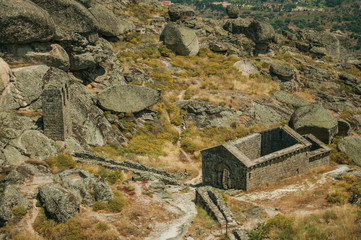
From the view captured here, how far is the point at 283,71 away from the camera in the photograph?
Result: 50594mm

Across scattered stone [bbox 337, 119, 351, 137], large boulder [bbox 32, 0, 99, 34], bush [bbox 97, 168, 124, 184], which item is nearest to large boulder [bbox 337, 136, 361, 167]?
scattered stone [bbox 337, 119, 351, 137]

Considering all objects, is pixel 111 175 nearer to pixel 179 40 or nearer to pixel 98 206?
pixel 98 206

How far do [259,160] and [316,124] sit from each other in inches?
582

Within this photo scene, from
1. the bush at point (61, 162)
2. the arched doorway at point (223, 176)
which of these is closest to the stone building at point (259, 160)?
the arched doorway at point (223, 176)

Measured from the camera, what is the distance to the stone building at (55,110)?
22406 millimetres

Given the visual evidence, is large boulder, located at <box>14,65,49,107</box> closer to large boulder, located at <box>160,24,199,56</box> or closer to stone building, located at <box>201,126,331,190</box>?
stone building, located at <box>201,126,331,190</box>

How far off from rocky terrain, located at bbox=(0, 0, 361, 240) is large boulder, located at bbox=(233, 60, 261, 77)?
0.19m

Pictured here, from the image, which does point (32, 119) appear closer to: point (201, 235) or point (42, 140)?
point (42, 140)

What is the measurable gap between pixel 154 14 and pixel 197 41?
1261cm

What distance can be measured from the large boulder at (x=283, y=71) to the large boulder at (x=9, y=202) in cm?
4274

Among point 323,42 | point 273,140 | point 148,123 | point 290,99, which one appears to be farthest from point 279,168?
point 323,42

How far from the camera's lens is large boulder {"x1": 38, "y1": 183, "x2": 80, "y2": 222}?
614 inches

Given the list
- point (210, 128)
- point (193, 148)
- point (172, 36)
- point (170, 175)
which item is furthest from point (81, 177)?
point (172, 36)

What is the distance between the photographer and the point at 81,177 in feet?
64.1
